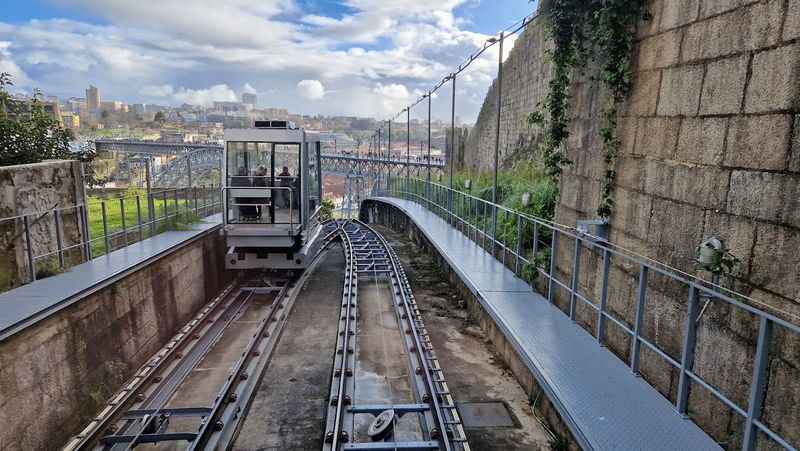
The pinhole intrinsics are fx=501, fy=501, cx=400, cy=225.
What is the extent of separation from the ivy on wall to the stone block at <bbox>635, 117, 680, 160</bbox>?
0.47m

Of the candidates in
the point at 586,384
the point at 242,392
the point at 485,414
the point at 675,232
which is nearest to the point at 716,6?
the point at 675,232

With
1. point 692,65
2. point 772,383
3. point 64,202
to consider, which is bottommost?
point 772,383

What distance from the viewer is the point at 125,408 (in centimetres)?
620

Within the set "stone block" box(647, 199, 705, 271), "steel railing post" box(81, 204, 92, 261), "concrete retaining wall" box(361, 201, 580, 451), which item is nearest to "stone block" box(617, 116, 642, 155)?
"stone block" box(647, 199, 705, 271)

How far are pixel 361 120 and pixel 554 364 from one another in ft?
533

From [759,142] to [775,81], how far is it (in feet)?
1.49

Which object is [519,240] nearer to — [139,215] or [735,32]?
[735,32]

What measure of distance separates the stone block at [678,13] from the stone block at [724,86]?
2.11 ft

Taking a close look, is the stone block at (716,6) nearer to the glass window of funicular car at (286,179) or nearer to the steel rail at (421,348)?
the steel rail at (421,348)

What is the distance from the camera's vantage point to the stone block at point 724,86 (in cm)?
411

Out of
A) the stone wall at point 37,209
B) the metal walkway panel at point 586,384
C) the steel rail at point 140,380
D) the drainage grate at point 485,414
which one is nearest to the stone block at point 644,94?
the metal walkway panel at point 586,384

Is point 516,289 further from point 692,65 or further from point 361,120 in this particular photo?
point 361,120

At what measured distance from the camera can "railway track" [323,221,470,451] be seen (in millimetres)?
5289

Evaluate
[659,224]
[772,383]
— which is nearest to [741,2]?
[659,224]
